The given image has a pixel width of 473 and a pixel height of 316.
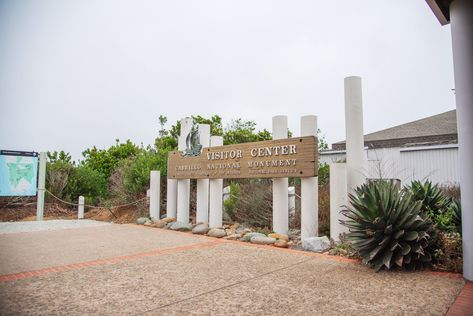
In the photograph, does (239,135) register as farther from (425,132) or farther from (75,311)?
(75,311)

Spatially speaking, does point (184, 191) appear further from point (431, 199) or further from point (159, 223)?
point (431, 199)

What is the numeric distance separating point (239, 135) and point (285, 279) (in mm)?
20696

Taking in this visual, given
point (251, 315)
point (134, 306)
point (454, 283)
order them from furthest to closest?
point (454, 283) < point (134, 306) < point (251, 315)

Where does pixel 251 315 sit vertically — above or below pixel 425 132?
below

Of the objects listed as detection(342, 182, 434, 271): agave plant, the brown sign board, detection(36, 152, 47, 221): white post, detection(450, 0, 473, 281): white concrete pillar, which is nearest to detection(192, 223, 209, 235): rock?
the brown sign board

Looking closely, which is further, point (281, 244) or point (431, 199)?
point (281, 244)

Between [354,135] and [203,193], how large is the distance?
15.8 ft

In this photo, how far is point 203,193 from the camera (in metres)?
9.98

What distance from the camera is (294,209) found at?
9391mm

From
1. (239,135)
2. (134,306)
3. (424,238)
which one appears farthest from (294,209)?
(239,135)

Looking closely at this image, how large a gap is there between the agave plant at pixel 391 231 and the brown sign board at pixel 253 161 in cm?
208

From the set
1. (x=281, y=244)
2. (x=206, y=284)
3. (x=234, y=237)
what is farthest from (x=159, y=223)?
(x=206, y=284)

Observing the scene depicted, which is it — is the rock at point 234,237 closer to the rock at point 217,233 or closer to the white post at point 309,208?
the rock at point 217,233

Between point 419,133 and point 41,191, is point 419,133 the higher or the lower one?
the higher one
